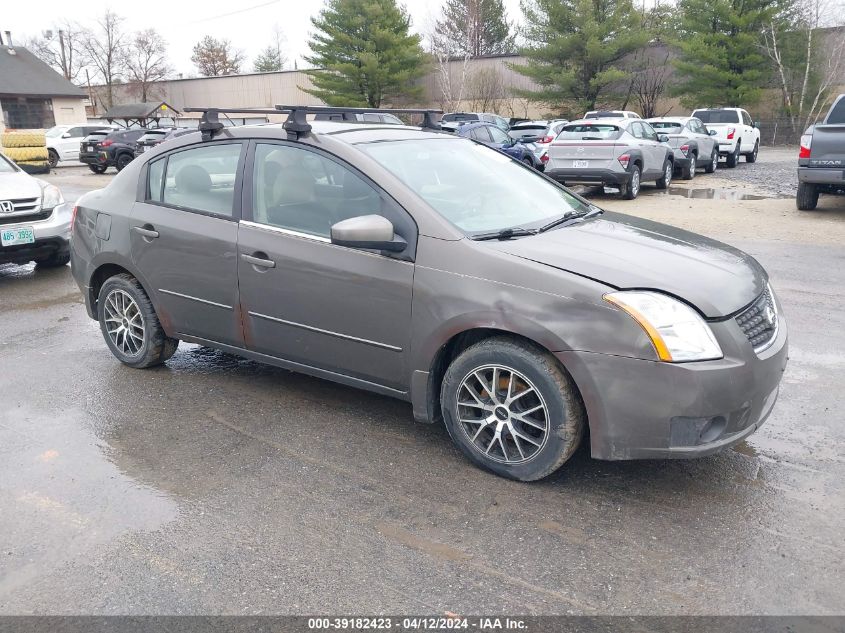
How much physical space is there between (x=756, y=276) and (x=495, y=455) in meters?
1.60

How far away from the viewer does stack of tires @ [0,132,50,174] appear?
23.5m

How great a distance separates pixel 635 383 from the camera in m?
3.11

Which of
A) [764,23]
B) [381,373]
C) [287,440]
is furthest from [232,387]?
[764,23]

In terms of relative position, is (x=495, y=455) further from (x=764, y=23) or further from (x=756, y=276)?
(x=764, y=23)

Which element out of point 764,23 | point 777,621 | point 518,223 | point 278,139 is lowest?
point 777,621

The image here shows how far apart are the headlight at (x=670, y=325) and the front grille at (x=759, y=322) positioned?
0.25 m

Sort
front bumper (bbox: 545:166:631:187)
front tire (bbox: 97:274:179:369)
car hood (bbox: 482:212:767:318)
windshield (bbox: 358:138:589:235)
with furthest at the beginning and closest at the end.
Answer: front bumper (bbox: 545:166:631:187)
front tire (bbox: 97:274:179:369)
windshield (bbox: 358:138:589:235)
car hood (bbox: 482:212:767:318)

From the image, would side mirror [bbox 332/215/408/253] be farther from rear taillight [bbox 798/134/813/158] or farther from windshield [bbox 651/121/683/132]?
windshield [bbox 651/121/683/132]

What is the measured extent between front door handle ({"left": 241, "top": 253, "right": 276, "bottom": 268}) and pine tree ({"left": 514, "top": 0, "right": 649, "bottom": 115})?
36.9 meters

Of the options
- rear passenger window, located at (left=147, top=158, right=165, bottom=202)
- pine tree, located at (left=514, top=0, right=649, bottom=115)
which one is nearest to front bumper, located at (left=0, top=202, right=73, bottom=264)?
rear passenger window, located at (left=147, top=158, right=165, bottom=202)

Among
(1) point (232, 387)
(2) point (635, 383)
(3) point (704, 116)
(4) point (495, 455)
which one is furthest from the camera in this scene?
(3) point (704, 116)

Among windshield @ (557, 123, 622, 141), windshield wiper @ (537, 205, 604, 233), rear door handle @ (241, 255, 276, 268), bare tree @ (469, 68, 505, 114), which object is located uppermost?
bare tree @ (469, 68, 505, 114)

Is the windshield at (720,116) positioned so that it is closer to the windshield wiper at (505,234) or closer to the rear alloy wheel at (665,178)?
the rear alloy wheel at (665,178)

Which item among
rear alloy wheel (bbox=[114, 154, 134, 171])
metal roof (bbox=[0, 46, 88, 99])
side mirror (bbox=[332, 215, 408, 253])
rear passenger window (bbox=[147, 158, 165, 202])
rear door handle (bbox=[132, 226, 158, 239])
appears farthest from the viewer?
metal roof (bbox=[0, 46, 88, 99])
